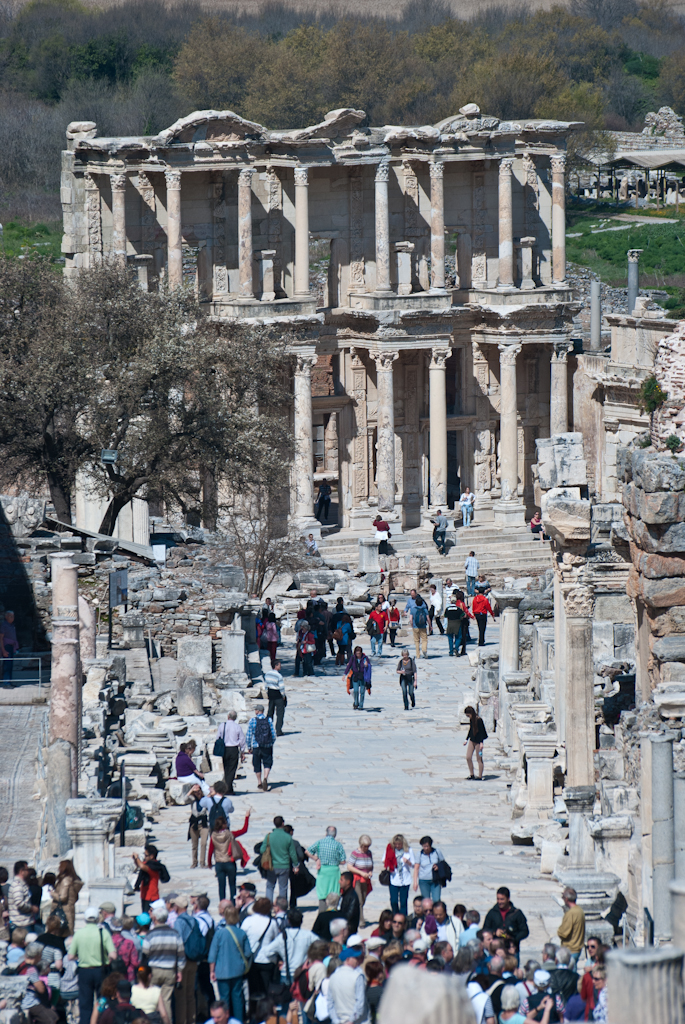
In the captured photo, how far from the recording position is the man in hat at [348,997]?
1338cm

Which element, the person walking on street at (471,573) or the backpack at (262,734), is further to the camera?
the person walking on street at (471,573)

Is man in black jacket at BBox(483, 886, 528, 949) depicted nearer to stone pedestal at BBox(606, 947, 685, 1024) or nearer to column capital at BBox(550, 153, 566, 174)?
stone pedestal at BBox(606, 947, 685, 1024)

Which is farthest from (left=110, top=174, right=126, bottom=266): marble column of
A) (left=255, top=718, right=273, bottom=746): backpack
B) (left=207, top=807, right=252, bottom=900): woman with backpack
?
(left=207, top=807, right=252, bottom=900): woman with backpack

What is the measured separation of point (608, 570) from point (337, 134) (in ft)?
66.0

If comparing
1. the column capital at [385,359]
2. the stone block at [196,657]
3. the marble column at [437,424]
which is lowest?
the stone block at [196,657]

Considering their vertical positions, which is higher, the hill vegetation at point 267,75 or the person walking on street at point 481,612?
the hill vegetation at point 267,75

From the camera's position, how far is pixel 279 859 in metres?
17.3

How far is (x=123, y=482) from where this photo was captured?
35.2m

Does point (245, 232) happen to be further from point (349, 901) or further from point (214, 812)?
point (349, 901)

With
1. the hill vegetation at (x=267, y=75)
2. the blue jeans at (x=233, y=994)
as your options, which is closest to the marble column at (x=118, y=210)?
the hill vegetation at (x=267, y=75)

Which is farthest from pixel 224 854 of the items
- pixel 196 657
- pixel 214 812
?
pixel 196 657

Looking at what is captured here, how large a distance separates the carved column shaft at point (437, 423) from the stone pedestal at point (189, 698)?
2040 centimetres

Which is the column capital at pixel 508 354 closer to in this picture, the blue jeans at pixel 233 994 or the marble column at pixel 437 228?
the marble column at pixel 437 228

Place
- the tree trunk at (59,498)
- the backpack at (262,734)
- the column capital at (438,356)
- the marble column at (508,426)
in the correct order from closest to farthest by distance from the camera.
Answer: the backpack at (262,734) → the tree trunk at (59,498) → the column capital at (438,356) → the marble column at (508,426)
